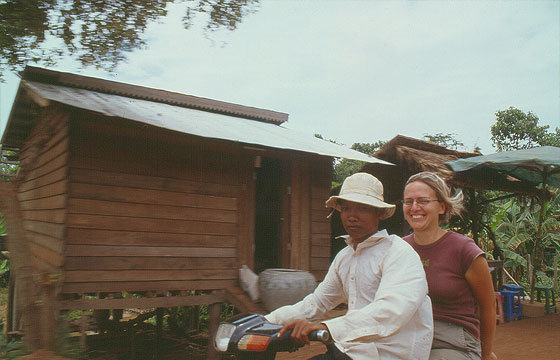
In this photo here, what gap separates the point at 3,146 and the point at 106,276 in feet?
24.9

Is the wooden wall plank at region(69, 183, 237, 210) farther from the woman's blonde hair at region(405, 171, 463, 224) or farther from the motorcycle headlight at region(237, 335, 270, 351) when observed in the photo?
the motorcycle headlight at region(237, 335, 270, 351)

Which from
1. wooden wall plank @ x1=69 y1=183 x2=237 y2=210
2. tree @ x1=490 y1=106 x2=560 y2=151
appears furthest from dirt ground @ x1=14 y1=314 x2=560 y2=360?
tree @ x1=490 y1=106 x2=560 y2=151

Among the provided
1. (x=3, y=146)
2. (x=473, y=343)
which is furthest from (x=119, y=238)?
(x=3, y=146)

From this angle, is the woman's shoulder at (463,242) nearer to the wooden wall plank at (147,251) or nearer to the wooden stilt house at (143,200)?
the wooden stilt house at (143,200)

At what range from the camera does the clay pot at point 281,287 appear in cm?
644

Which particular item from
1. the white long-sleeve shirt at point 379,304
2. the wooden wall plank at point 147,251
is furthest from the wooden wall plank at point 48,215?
the white long-sleeve shirt at point 379,304

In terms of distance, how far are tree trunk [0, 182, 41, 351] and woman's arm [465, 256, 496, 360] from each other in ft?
14.0

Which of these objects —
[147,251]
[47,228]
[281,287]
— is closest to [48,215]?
[47,228]

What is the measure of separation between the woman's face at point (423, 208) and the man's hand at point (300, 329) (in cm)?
111

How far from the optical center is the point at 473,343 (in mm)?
2316

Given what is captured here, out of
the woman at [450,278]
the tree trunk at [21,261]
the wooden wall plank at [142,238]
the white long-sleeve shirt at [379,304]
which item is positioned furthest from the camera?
the wooden wall plank at [142,238]

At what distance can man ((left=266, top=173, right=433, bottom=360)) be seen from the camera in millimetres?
1776

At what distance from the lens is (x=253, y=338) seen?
1.69 metres

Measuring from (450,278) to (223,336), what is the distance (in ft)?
4.47
